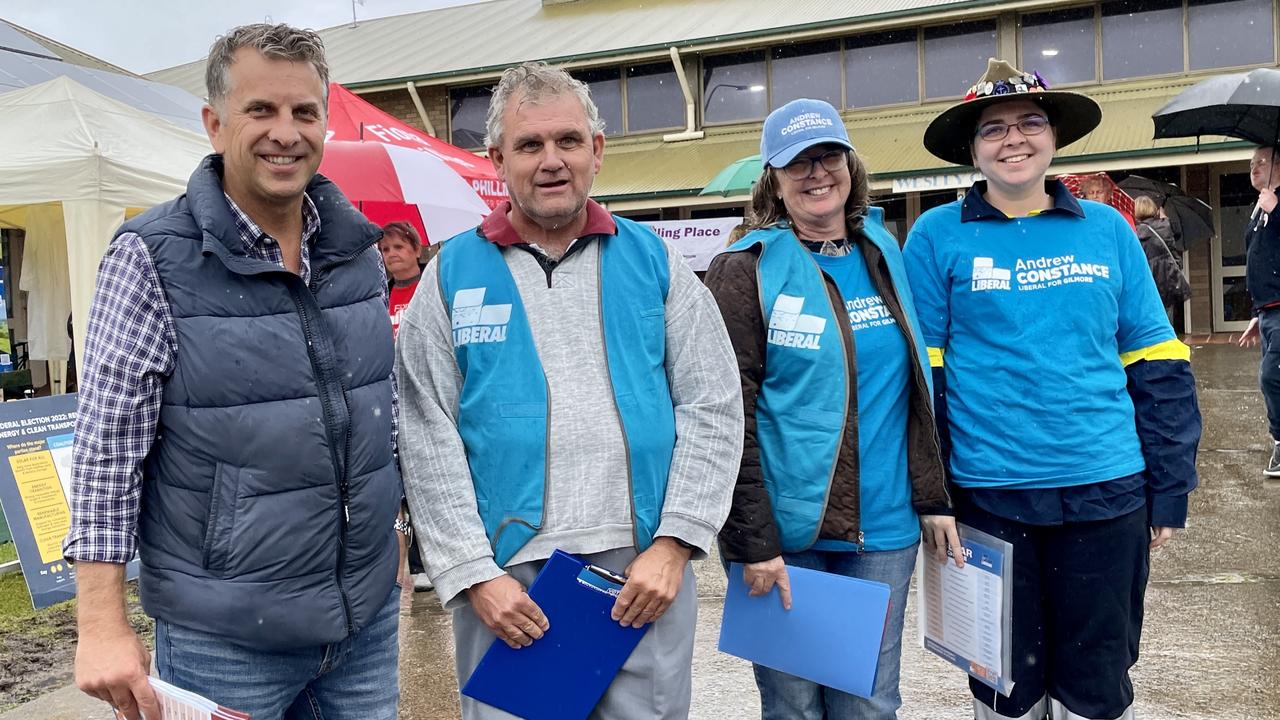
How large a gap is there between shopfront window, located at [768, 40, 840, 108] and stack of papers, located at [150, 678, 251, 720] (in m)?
16.5

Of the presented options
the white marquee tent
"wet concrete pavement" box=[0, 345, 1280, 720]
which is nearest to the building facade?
the white marquee tent

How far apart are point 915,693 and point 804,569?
1615mm

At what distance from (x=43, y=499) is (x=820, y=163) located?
4770mm

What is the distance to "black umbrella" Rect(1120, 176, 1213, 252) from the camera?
528 inches

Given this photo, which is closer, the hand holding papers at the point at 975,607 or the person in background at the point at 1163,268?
the hand holding papers at the point at 975,607

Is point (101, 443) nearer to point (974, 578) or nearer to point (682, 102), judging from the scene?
point (974, 578)

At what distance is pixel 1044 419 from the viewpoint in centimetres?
272

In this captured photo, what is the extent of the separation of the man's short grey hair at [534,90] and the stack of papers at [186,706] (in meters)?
1.27

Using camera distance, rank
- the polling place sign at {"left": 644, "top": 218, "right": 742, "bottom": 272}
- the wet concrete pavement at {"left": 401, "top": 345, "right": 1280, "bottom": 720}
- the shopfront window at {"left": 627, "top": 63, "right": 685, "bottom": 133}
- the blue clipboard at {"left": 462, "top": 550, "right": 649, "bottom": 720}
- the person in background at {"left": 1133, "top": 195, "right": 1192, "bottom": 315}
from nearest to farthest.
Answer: the blue clipboard at {"left": 462, "top": 550, "right": 649, "bottom": 720}, the wet concrete pavement at {"left": 401, "top": 345, "right": 1280, "bottom": 720}, the person in background at {"left": 1133, "top": 195, "right": 1192, "bottom": 315}, the polling place sign at {"left": 644, "top": 218, "right": 742, "bottom": 272}, the shopfront window at {"left": 627, "top": 63, "right": 685, "bottom": 133}

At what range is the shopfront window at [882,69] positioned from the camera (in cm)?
1686

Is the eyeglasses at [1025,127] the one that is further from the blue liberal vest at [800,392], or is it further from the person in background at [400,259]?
the person in background at [400,259]

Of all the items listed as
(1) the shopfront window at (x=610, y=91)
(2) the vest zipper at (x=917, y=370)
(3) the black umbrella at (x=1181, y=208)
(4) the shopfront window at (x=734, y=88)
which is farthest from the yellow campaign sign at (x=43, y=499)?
(1) the shopfront window at (x=610, y=91)

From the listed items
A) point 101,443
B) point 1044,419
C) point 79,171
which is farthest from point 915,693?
point 79,171

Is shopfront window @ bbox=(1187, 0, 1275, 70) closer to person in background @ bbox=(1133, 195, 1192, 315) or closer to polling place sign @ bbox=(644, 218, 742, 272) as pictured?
person in background @ bbox=(1133, 195, 1192, 315)
